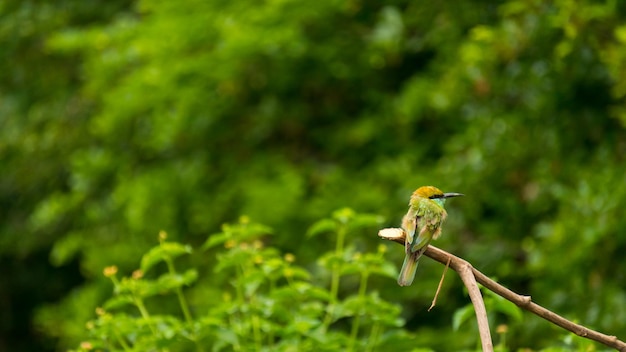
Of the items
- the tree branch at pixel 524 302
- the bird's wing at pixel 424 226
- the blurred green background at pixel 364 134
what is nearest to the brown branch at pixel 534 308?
the tree branch at pixel 524 302

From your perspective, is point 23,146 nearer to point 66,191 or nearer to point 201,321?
point 66,191

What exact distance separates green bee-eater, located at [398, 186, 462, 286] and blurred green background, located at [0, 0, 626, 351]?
1734 mm

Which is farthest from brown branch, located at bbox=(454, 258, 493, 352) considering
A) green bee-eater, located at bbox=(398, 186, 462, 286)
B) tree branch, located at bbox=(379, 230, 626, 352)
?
green bee-eater, located at bbox=(398, 186, 462, 286)

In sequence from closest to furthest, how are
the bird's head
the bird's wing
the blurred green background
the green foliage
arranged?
the bird's wing → the bird's head → the green foliage → the blurred green background

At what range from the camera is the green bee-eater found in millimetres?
2389

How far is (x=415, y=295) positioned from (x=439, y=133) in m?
1.16

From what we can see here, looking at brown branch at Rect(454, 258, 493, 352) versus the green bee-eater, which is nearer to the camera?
brown branch at Rect(454, 258, 493, 352)

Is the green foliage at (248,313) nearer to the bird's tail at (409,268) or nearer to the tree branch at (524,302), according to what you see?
the bird's tail at (409,268)

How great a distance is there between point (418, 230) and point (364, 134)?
3.86 metres

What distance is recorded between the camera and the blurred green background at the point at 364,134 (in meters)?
4.88

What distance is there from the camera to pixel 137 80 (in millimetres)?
6457

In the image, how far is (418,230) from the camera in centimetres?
242

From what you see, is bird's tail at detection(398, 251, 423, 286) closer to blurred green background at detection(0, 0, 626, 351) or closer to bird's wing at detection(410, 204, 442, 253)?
bird's wing at detection(410, 204, 442, 253)

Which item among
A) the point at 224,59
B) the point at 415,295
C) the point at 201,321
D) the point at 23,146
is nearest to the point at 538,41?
the point at 415,295
